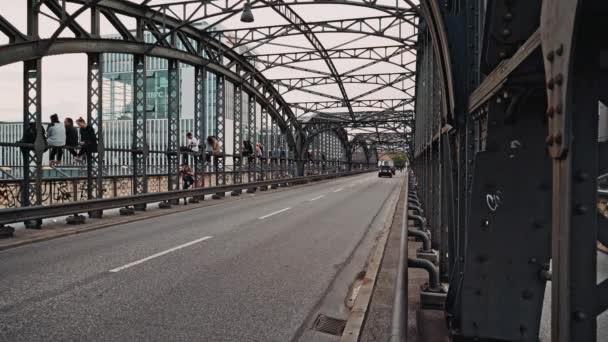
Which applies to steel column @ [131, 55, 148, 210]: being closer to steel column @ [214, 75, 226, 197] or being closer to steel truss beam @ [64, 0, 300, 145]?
steel truss beam @ [64, 0, 300, 145]

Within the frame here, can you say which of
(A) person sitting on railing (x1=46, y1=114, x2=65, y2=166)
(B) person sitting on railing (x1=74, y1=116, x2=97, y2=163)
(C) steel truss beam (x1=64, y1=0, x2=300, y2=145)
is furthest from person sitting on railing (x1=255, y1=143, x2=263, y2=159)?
(A) person sitting on railing (x1=46, y1=114, x2=65, y2=166)

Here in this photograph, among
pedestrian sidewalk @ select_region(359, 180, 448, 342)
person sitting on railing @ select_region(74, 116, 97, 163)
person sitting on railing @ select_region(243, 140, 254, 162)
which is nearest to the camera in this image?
pedestrian sidewalk @ select_region(359, 180, 448, 342)

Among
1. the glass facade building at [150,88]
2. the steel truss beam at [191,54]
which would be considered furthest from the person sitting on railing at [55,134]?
the glass facade building at [150,88]

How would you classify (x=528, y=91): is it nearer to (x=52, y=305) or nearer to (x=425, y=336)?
(x=425, y=336)

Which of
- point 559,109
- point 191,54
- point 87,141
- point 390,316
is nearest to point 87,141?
point 87,141

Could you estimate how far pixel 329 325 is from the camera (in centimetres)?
459

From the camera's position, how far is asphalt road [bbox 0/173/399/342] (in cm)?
435

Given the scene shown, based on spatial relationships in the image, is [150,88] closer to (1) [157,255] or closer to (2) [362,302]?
(1) [157,255]

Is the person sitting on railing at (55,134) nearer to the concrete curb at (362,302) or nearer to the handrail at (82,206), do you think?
A: the handrail at (82,206)

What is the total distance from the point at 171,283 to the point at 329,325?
7.99 feet

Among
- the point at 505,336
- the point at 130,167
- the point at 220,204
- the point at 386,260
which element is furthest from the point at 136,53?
the point at 505,336

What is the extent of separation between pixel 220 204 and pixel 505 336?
1556cm

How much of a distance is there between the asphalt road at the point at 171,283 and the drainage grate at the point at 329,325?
174mm

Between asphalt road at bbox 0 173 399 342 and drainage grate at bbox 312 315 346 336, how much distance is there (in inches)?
6.9
